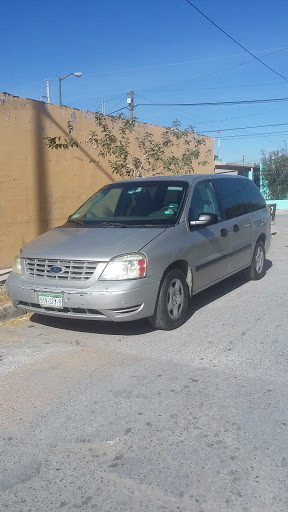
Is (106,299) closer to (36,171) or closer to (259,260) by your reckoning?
(259,260)

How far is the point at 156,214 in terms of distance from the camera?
5895 millimetres

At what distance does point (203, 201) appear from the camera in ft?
20.8

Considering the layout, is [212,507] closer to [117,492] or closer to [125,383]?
[117,492]

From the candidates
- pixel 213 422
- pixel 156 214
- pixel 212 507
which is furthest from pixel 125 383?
pixel 156 214

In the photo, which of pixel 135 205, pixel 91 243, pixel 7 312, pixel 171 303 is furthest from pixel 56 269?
pixel 135 205

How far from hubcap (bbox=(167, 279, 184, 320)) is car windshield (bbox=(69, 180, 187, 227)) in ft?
2.42

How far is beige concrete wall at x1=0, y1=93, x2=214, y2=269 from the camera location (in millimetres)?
8328

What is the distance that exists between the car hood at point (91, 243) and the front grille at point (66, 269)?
5 centimetres

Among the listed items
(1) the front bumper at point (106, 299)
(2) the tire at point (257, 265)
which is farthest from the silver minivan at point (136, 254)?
(2) the tire at point (257, 265)

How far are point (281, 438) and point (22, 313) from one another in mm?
3991

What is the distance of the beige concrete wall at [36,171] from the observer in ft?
27.3

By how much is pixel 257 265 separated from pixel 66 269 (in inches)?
162

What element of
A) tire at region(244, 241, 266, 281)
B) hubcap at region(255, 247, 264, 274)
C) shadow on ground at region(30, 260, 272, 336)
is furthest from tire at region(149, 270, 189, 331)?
hubcap at region(255, 247, 264, 274)

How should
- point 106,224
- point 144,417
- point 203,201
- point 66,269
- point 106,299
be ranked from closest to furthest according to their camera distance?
point 144,417 < point 106,299 < point 66,269 < point 106,224 < point 203,201
